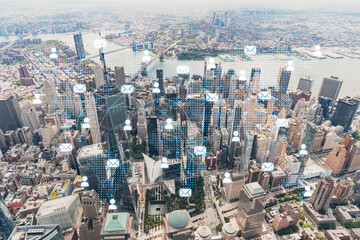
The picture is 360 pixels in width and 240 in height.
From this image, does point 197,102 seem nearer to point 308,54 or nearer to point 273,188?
point 273,188

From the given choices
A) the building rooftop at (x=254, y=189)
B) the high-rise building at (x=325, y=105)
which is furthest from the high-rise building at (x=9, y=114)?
the high-rise building at (x=325, y=105)

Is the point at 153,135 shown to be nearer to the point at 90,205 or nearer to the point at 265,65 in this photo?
the point at 90,205

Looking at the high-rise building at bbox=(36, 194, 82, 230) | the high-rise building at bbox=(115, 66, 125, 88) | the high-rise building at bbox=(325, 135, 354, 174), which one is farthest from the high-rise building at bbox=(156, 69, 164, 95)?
the high-rise building at bbox=(325, 135, 354, 174)

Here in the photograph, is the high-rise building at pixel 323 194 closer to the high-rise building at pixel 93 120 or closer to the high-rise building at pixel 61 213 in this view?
the high-rise building at pixel 61 213

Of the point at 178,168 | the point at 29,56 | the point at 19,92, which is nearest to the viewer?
the point at 178,168

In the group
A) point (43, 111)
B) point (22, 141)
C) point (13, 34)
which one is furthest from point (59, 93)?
point (13, 34)

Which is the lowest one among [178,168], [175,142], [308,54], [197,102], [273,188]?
[273,188]

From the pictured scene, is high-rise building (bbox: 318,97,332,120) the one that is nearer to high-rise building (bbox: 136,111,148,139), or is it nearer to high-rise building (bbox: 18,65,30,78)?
high-rise building (bbox: 136,111,148,139)
